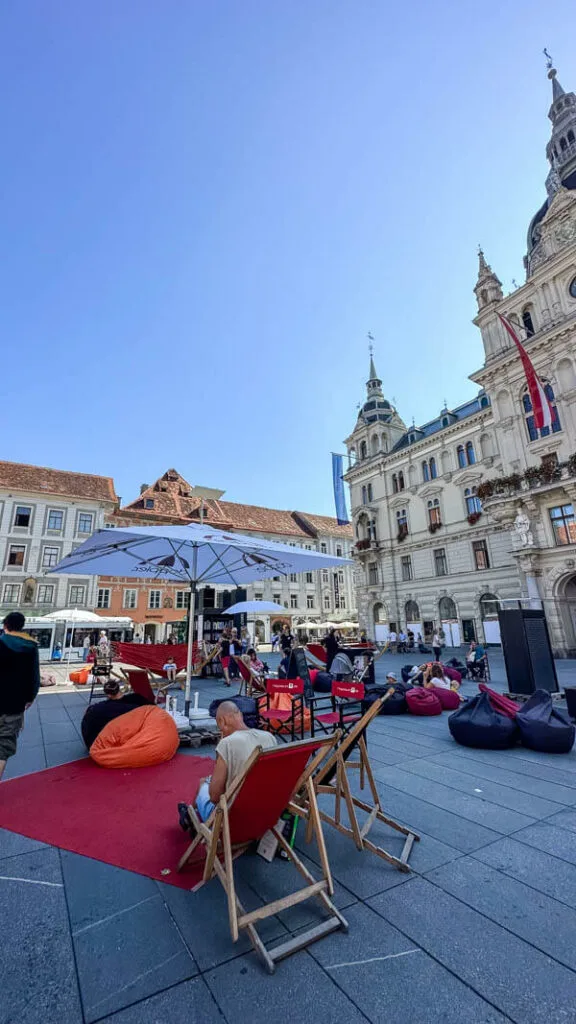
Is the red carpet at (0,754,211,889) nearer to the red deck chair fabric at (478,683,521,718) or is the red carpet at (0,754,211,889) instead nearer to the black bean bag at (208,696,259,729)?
the black bean bag at (208,696,259,729)

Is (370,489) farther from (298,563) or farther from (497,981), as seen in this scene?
(497,981)

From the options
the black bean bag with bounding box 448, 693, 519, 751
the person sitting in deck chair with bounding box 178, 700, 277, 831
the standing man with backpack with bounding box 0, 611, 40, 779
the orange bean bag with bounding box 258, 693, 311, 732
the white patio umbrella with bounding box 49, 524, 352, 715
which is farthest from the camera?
the orange bean bag with bounding box 258, 693, 311, 732

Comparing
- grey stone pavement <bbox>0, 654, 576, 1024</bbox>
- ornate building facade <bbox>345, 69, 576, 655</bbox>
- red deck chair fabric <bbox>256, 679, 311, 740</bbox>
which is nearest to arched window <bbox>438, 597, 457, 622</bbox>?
ornate building facade <bbox>345, 69, 576, 655</bbox>

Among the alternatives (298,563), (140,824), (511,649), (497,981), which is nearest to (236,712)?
(140,824)

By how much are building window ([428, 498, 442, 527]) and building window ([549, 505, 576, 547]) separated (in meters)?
10.3

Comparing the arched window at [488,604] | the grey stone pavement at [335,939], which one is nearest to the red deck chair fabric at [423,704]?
the grey stone pavement at [335,939]

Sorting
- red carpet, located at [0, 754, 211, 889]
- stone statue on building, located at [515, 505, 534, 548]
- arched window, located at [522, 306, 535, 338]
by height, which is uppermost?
arched window, located at [522, 306, 535, 338]

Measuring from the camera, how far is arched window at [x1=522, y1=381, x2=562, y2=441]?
72.1 ft

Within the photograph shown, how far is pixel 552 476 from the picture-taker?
21.0 m

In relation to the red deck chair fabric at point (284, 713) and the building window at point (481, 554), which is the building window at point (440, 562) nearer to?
the building window at point (481, 554)

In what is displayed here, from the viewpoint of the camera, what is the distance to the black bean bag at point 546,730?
5.83 m

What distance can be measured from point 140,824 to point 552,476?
74.6 ft

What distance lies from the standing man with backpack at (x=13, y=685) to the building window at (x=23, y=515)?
38479mm

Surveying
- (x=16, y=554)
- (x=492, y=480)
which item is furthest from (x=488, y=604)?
(x=16, y=554)
